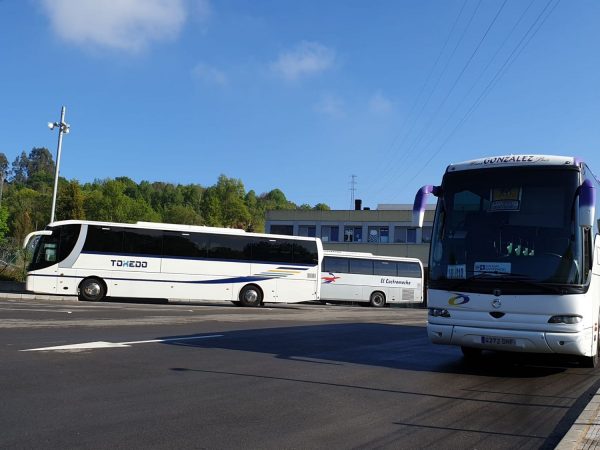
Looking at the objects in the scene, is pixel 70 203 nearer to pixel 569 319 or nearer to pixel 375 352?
pixel 375 352

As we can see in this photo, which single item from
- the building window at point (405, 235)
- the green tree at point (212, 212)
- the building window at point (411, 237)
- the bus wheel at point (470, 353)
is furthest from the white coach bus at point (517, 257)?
the green tree at point (212, 212)

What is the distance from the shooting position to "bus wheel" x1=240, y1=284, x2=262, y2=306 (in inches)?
1093

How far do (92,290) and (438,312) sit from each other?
63.4 feet

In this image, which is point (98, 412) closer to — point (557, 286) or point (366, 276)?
point (557, 286)

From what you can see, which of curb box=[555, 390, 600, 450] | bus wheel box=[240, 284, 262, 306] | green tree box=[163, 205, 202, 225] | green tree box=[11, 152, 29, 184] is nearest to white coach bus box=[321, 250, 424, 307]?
bus wheel box=[240, 284, 262, 306]

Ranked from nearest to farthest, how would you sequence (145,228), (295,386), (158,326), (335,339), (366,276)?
(295,386), (335,339), (158,326), (145,228), (366,276)

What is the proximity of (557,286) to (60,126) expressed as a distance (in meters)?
32.9

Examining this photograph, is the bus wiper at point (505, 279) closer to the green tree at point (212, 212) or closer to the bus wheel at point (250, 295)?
the bus wheel at point (250, 295)

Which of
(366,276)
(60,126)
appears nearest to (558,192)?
(366,276)

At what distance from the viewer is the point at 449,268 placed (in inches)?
377

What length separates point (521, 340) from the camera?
8.77 m

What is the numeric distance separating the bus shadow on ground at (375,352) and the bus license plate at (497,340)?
89 centimetres

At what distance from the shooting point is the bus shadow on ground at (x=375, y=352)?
405 inches

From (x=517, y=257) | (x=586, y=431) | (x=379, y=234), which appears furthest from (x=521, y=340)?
(x=379, y=234)
